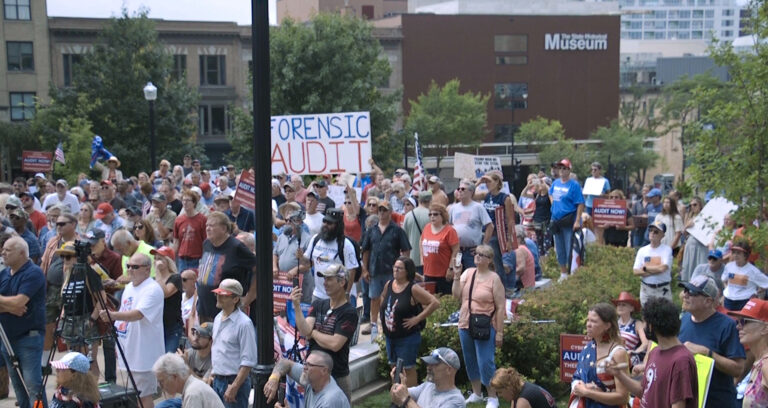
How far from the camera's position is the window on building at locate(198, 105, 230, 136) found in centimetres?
6034

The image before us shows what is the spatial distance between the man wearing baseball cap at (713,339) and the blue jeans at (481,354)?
257 cm

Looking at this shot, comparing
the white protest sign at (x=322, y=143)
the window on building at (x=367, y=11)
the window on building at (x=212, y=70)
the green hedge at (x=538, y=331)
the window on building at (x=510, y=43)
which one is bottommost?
the green hedge at (x=538, y=331)

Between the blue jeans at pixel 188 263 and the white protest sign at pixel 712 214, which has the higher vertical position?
the white protest sign at pixel 712 214

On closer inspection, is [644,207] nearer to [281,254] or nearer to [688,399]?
[281,254]

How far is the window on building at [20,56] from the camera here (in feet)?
176

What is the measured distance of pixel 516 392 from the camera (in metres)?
6.25

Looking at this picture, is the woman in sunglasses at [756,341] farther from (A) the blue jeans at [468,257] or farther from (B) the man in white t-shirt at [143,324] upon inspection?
(A) the blue jeans at [468,257]

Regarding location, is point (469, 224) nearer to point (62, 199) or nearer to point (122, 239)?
point (122, 239)

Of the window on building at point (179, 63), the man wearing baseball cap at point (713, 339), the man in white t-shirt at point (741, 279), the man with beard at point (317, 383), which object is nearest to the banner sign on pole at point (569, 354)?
the man wearing baseball cap at point (713, 339)

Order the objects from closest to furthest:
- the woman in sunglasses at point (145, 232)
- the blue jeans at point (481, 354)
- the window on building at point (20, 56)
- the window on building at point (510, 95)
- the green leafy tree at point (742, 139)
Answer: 1. the blue jeans at point (481, 354)
2. the woman in sunglasses at point (145, 232)
3. the green leafy tree at point (742, 139)
4. the window on building at point (20, 56)
5. the window on building at point (510, 95)

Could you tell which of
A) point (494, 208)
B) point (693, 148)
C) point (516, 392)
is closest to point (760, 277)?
point (693, 148)

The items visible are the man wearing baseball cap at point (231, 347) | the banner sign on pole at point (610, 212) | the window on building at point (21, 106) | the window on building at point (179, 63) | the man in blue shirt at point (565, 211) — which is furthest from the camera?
the window on building at point (179, 63)

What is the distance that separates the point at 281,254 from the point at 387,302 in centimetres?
190

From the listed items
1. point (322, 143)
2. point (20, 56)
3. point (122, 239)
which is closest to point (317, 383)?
point (122, 239)
